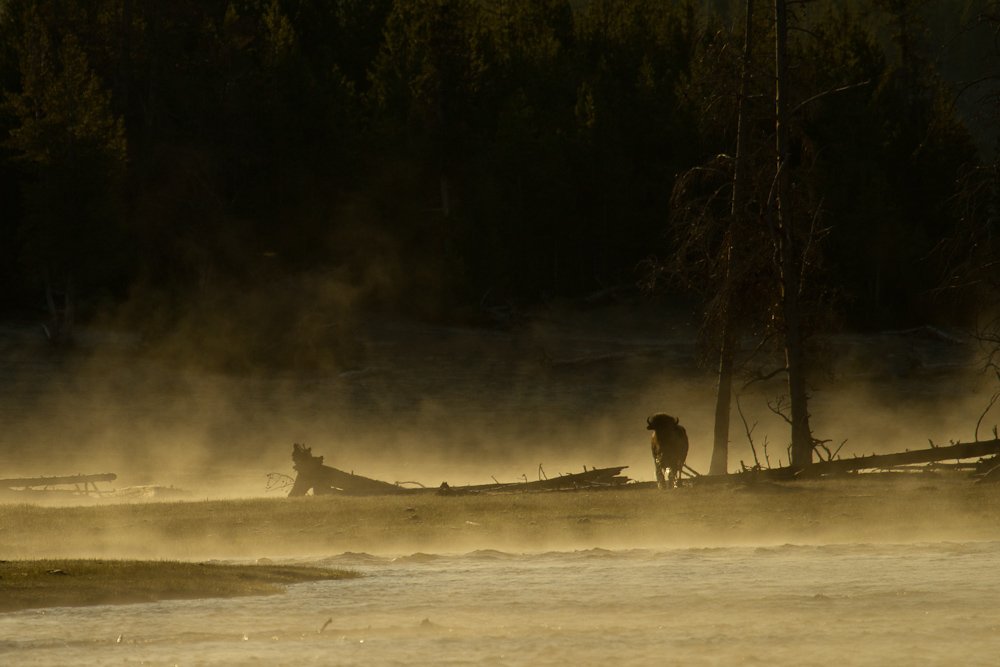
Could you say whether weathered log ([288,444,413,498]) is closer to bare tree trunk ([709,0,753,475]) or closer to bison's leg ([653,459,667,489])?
bison's leg ([653,459,667,489])

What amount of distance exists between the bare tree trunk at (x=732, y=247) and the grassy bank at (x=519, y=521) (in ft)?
10.5

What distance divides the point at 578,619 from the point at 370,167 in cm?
4483

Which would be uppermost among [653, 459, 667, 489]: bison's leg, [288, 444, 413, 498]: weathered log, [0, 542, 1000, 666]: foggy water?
[288, 444, 413, 498]: weathered log

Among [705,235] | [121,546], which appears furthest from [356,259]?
[121,546]

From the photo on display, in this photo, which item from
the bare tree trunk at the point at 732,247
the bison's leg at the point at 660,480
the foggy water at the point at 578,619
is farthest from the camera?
the bare tree trunk at the point at 732,247

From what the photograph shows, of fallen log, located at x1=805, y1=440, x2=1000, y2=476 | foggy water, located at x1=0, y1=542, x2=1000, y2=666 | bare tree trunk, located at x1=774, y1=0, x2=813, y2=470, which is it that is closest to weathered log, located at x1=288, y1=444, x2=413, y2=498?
bare tree trunk, located at x1=774, y1=0, x2=813, y2=470

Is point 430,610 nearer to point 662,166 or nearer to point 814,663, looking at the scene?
point 814,663

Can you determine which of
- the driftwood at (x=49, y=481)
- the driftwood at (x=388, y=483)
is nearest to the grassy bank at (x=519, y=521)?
the driftwood at (x=388, y=483)

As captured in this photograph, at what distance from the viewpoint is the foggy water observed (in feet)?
21.9

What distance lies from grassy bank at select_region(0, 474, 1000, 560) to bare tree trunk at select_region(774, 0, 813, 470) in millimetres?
Result: 1694

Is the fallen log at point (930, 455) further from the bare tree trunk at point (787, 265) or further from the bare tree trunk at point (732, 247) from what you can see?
the bare tree trunk at point (732, 247)

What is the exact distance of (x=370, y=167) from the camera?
51.1 meters

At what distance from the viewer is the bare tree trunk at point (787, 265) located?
1828 cm

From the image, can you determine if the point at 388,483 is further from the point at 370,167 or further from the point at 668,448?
the point at 370,167
